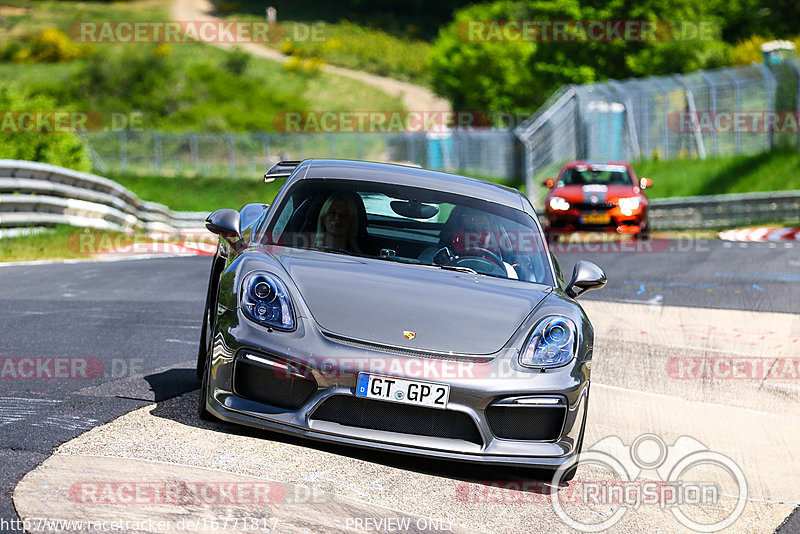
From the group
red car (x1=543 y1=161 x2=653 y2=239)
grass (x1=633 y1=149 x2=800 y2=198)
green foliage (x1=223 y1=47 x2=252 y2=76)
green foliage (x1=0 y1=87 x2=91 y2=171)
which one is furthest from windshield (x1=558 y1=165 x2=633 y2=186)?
green foliage (x1=223 y1=47 x2=252 y2=76)

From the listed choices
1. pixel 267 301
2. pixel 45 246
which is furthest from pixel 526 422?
pixel 45 246

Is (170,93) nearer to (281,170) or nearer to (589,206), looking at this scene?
(589,206)

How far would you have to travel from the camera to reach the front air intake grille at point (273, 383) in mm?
5059

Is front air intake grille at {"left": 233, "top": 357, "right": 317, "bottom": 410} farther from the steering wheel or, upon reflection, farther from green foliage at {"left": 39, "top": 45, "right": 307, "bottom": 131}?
green foliage at {"left": 39, "top": 45, "right": 307, "bottom": 131}

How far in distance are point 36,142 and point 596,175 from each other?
1053 centimetres

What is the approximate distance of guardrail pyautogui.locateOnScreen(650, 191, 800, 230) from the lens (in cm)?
2462

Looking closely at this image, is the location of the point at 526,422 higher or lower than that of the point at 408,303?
lower

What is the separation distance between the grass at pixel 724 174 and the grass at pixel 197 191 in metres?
14.2

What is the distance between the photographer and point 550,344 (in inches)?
211

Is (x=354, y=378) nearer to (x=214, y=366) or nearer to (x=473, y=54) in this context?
(x=214, y=366)

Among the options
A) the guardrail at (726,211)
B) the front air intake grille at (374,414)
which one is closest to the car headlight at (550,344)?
the front air intake grille at (374,414)

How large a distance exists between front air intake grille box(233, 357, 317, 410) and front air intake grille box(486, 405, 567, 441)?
2.61ft

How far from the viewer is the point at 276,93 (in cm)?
8894

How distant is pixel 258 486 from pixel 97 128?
69.6m
